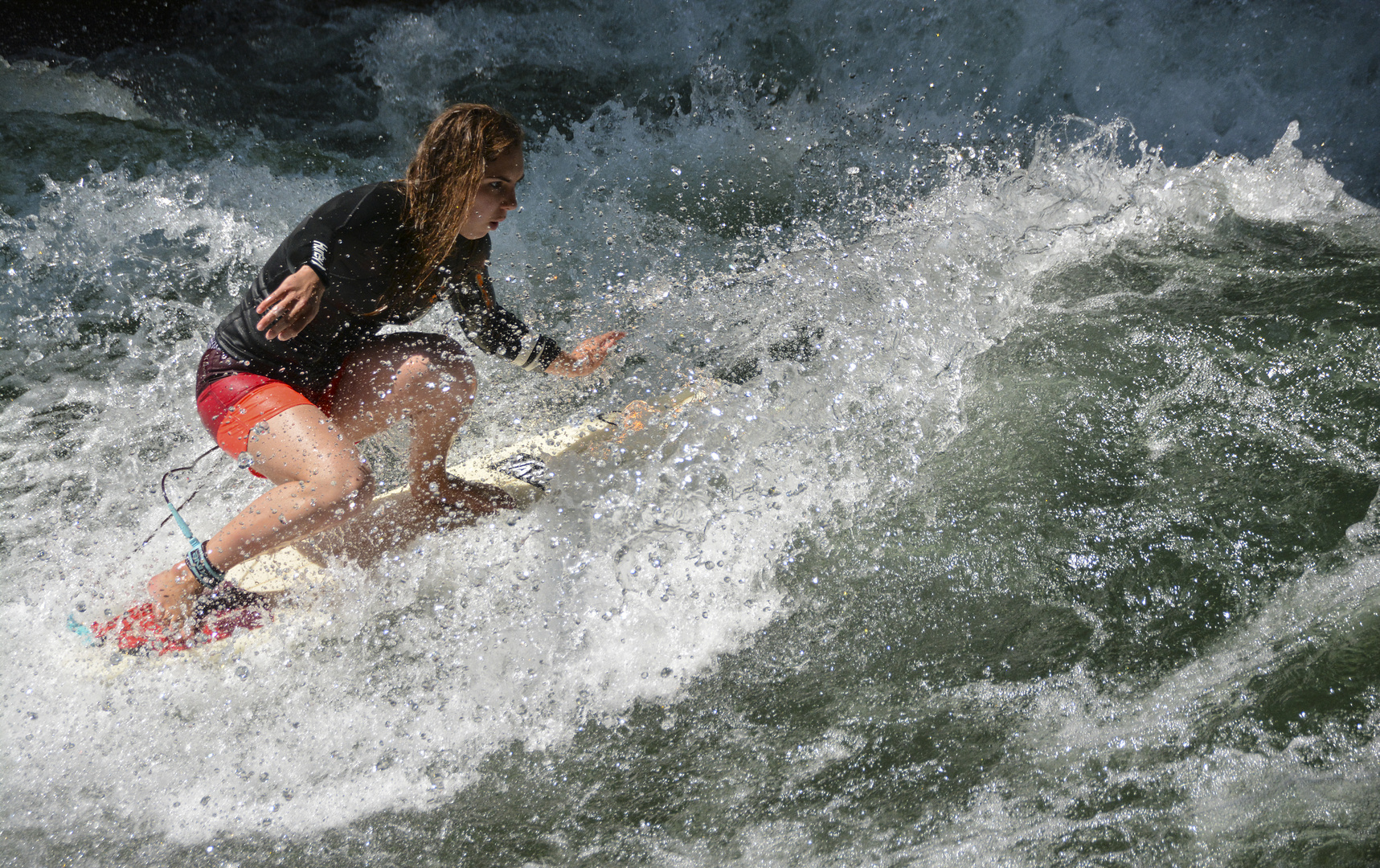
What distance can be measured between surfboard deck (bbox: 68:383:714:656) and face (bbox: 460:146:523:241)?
73 centimetres

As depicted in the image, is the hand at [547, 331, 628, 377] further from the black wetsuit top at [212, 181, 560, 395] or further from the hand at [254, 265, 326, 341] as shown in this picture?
the hand at [254, 265, 326, 341]

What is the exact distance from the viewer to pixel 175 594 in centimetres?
185

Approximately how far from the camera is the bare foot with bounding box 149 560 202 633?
1854 millimetres

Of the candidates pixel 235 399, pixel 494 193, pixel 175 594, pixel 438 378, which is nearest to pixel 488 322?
pixel 438 378

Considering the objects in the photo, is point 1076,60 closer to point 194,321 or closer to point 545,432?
point 545,432

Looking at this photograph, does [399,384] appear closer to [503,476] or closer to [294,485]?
[294,485]

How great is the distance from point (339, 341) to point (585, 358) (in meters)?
0.63

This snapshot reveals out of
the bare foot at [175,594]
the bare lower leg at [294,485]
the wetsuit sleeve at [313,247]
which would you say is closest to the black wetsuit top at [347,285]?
the wetsuit sleeve at [313,247]

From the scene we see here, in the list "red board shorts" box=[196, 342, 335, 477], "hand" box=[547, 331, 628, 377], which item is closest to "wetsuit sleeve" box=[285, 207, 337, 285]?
"red board shorts" box=[196, 342, 335, 477]

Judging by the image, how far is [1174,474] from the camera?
2.23 m

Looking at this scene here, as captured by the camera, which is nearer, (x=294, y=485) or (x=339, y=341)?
(x=294, y=485)

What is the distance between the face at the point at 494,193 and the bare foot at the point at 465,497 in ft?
2.24

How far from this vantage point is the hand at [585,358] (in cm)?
218

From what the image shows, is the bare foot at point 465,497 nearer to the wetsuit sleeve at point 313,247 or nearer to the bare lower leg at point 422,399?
the bare lower leg at point 422,399
